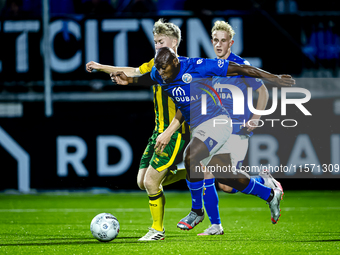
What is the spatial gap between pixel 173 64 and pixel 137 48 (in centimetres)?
647

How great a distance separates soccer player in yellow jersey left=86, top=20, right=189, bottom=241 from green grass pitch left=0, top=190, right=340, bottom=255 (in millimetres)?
305

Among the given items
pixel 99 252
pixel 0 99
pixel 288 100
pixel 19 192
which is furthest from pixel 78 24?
pixel 99 252

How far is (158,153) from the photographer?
16.3 ft

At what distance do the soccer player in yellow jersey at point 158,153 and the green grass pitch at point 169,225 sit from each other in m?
0.30

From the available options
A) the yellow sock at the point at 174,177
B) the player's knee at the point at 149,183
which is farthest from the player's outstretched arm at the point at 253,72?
the yellow sock at the point at 174,177

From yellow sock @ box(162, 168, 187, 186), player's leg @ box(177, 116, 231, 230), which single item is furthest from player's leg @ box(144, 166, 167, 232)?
yellow sock @ box(162, 168, 187, 186)

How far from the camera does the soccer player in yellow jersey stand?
5.01 meters

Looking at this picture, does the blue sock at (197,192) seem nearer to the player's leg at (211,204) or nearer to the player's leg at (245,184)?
the player's leg at (211,204)

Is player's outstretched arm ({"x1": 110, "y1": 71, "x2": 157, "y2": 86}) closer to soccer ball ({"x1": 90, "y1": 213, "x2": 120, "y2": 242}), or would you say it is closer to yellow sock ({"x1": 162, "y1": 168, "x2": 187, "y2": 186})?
yellow sock ({"x1": 162, "y1": 168, "x2": 187, "y2": 186})

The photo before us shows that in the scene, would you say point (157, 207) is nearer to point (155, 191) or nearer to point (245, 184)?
point (155, 191)

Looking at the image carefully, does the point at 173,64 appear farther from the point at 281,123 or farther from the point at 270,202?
the point at 281,123

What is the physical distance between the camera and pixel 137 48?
37.0 ft

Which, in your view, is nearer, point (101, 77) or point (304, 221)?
point (304, 221)

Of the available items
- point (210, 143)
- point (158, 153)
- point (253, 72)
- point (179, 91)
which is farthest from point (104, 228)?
point (253, 72)
